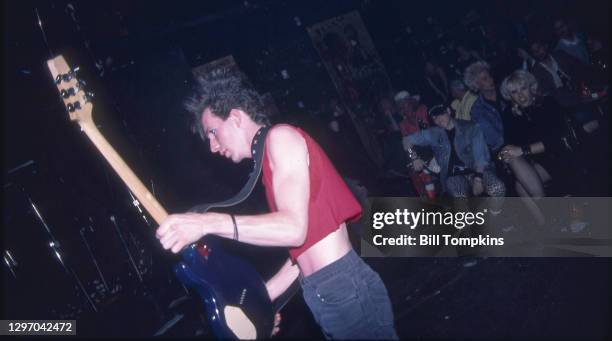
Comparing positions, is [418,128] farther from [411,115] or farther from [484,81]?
[484,81]

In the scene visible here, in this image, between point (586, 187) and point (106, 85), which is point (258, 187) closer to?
point (106, 85)

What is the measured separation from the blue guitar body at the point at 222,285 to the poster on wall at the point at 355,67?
545 cm

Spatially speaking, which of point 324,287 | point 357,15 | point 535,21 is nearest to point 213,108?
point 324,287

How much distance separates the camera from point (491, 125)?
4.78m

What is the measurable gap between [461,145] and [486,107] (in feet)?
1.66

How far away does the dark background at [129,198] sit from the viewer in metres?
3.81

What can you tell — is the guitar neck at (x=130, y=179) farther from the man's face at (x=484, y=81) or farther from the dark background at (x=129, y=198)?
the man's face at (x=484, y=81)

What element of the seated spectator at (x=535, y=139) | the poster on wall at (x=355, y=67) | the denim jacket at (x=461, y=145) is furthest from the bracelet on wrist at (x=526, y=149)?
the poster on wall at (x=355, y=67)

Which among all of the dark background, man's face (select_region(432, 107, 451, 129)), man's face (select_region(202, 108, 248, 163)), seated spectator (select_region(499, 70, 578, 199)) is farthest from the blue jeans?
man's face (select_region(432, 107, 451, 129))

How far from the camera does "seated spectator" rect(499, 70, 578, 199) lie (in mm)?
4438

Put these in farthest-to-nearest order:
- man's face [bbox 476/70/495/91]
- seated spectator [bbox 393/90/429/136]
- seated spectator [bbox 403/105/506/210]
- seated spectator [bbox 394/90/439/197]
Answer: seated spectator [bbox 393/90/429/136]
seated spectator [bbox 394/90/439/197]
man's face [bbox 476/70/495/91]
seated spectator [bbox 403/105/506/210]

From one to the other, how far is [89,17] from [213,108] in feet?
12.5

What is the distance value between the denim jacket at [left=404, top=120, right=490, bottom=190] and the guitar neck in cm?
363

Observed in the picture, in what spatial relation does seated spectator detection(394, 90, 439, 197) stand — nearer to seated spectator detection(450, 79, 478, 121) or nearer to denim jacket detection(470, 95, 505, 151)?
seated spectator detection(450, 79, 478, 121)
